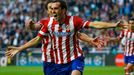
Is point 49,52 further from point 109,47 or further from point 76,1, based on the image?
point 76,1

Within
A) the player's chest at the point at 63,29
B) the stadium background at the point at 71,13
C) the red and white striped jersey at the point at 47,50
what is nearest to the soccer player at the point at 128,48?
the red and white striped jersey at the point at 47,50

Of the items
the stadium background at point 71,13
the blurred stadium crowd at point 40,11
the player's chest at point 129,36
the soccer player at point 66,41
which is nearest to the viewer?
the soccer player at point 66,41

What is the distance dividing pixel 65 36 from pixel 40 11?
26.0 m

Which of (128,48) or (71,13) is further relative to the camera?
(71,13)

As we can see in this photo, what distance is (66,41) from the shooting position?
37.8 feet

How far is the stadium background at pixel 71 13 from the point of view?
33.2 metres

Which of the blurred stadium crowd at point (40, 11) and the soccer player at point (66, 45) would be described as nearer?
the soccer player at point (66, 45)

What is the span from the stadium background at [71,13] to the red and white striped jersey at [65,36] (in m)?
20.3

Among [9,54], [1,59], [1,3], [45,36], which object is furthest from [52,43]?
[1,3]

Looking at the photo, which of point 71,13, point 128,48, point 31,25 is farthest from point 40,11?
point 31,25

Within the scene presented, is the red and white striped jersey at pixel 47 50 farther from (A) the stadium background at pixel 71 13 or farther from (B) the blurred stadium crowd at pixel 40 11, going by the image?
(B) the blurred stadium crowd at pixel 40 11

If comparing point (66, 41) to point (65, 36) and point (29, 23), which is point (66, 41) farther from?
point (29, 23)

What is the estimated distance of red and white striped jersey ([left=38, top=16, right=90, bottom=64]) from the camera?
1144 centimetres

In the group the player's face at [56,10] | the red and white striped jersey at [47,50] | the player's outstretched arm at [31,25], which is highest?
the player's face at [56,10]
